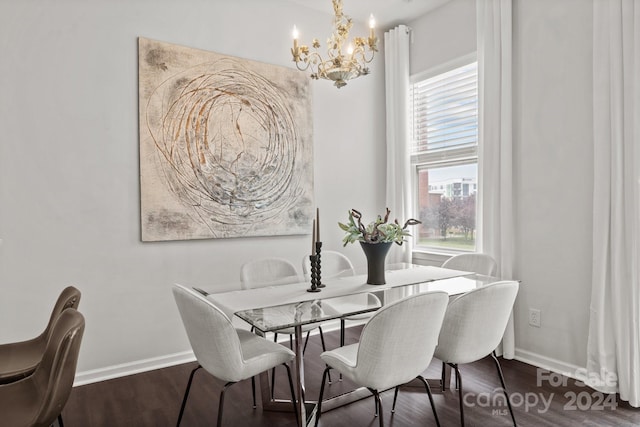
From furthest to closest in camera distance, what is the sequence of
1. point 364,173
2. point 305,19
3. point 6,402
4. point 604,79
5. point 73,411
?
point 364,173 → point 305,19 → point 604,79 → point 73,411 → point 6,402

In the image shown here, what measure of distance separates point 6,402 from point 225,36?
2.95 meters

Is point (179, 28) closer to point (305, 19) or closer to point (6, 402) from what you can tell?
point (305, 19)

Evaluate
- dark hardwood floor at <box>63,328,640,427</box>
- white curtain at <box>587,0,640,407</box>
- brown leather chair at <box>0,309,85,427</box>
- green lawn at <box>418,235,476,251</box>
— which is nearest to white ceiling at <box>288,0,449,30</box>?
white curtain at <box>587,0,640,407</box>

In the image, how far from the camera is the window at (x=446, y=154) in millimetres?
3814

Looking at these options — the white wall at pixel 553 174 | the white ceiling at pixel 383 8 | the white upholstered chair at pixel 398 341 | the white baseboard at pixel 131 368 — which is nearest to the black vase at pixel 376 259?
the white upholstered chair at pixel 398 341

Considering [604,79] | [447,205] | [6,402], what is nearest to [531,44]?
[604,79]

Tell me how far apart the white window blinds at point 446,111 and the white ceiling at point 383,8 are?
2.16 feet

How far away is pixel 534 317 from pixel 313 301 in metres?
2.01

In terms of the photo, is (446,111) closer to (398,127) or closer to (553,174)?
(398,127)

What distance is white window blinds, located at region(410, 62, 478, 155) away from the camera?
378cm

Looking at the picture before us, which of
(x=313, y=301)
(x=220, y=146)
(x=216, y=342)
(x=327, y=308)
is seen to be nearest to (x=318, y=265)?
Result: (x=313, y=301)

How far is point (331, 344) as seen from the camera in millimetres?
3693

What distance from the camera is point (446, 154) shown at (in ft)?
13.1

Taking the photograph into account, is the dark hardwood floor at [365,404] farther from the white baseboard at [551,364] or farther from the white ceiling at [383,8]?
the white ceiling at [383,8]
